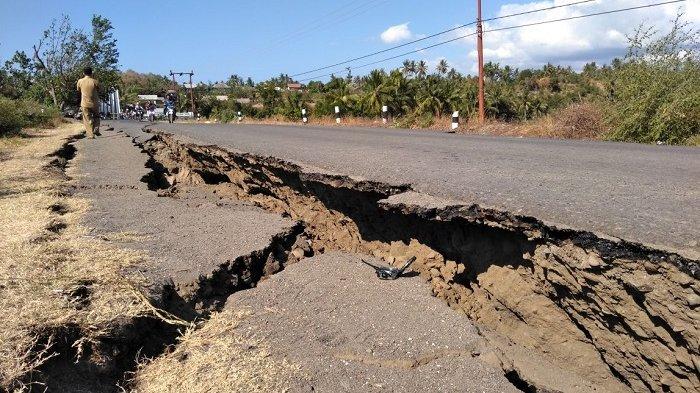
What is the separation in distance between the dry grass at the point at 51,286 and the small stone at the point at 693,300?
8.64 feet

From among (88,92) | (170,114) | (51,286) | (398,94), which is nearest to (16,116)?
(88,92)

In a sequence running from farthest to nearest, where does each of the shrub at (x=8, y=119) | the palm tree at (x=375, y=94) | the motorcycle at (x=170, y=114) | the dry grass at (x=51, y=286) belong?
the palm tree at (x=375, y=94) < the motorcycle at (x=170, y=114) < the shrub at (x=8, y=119) < the dry grass at (x=51, y=286)

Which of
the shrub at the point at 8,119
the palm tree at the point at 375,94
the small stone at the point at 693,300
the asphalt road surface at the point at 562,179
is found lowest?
the small stone at the point at 693,300

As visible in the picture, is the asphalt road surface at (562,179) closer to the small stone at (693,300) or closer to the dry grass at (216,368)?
the small stone at (693,300)

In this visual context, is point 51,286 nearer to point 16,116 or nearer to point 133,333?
point 133,333

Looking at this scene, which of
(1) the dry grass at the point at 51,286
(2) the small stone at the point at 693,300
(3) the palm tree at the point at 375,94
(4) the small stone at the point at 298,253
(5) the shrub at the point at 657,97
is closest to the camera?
(2) the small stone at the point at 693,300

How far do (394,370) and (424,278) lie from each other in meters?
1.12

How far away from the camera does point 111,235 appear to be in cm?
441

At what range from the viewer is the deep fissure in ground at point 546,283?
7.43 ft

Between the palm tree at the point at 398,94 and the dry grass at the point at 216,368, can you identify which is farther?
the palm tree at the point at 398,94

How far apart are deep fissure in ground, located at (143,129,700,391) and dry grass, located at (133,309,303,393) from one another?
1.19 meters

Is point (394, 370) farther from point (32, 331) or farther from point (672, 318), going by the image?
point (32, 331)

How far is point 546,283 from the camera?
9.30ft

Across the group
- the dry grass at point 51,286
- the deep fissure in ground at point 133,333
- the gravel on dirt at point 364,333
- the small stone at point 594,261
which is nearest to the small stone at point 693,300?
the small stone at point 594,261
